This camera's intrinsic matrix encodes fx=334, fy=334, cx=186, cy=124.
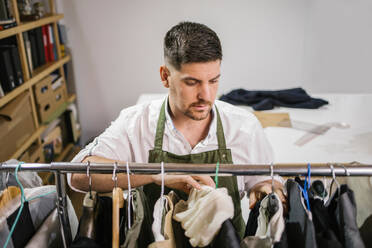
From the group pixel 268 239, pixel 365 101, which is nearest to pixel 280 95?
pixel 365 101

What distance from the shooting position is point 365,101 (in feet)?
8.34

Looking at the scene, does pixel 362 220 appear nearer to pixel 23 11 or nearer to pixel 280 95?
pixel 280 95

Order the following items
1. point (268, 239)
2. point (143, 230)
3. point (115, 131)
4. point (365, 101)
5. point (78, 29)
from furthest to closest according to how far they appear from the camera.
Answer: point (78, 29)
point (365, 101)
point (115, 131)
point (143, 230)
point (268, 239)

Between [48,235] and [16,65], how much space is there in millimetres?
1867

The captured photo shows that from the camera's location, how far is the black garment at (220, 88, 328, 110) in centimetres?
253

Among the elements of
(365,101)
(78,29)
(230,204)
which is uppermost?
(78,29)

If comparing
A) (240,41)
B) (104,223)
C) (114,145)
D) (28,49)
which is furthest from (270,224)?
(240,41)

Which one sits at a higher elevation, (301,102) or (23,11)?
(23,11)

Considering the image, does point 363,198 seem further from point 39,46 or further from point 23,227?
point 39,46

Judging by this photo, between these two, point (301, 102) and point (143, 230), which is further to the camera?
point (301, 102)

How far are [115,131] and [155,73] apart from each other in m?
2.22

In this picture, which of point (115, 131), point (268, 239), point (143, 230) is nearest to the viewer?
point (268, 239)

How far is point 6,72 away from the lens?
7.38 ft

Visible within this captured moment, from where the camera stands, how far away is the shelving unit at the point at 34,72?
230 centimetres
